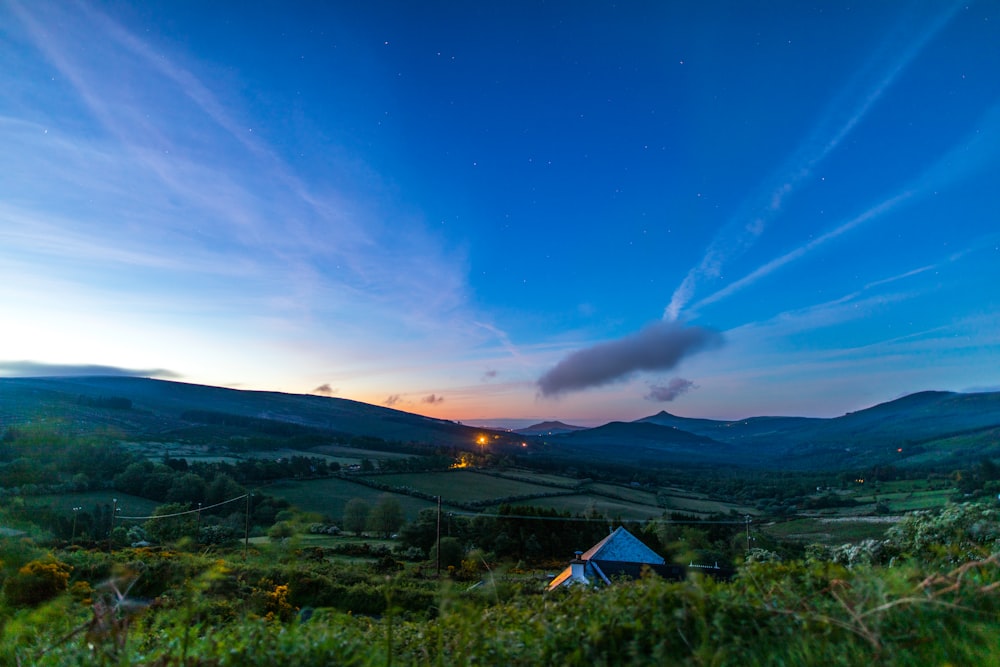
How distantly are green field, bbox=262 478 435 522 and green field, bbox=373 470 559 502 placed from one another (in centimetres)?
480

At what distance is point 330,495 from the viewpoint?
6319cm

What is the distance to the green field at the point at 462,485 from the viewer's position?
70000mm

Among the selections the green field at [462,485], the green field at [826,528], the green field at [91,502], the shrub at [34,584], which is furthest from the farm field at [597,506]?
the shrub at [34,584]

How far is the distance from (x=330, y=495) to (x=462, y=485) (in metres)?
20.7

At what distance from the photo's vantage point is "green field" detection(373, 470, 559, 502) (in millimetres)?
70000

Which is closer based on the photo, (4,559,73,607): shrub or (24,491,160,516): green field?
(4,559,73,607): shrub

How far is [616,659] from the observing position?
9.61ft

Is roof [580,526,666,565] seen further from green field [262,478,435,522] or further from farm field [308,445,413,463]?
farm field [308,445,413,463]

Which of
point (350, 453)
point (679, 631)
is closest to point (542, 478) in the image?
point (350, 453)

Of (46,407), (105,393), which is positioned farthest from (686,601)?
(105,393)

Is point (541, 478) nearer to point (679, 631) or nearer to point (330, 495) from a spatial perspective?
point (330, 495)

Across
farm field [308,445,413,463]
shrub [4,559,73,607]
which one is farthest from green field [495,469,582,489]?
shrub [4,559,73,607]

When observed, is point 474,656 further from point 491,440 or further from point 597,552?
point 491,440

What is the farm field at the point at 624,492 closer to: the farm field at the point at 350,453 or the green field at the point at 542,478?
the green field at the point at 542,478
